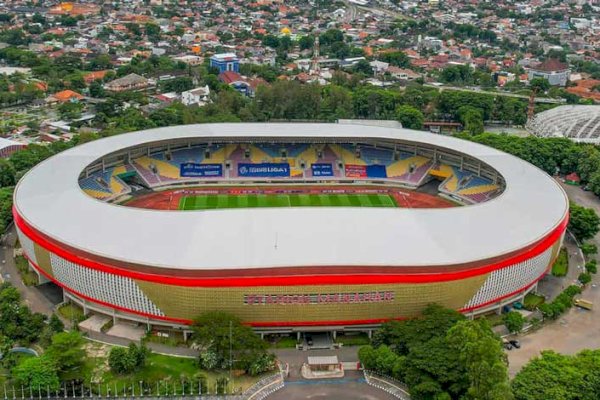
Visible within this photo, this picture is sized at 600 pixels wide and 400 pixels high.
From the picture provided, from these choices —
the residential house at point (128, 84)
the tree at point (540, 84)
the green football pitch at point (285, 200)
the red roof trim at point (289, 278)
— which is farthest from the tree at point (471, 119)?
the residential house at point (128, 84)

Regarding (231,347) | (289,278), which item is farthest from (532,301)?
(231,347)

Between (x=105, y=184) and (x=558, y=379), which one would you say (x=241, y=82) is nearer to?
(x=105, y=184)

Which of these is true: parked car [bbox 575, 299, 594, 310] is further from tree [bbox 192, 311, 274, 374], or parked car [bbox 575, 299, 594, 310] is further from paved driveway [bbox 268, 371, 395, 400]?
tree [bbox 192, 311, 274, 374]

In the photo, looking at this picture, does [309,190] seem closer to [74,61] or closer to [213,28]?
[74,61]

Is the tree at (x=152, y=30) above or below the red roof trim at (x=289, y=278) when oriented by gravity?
below

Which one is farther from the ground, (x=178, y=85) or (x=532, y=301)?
(x=532, y=301)

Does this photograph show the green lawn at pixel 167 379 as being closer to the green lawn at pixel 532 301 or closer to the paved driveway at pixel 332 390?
the paved driveway at pixel 332 390
